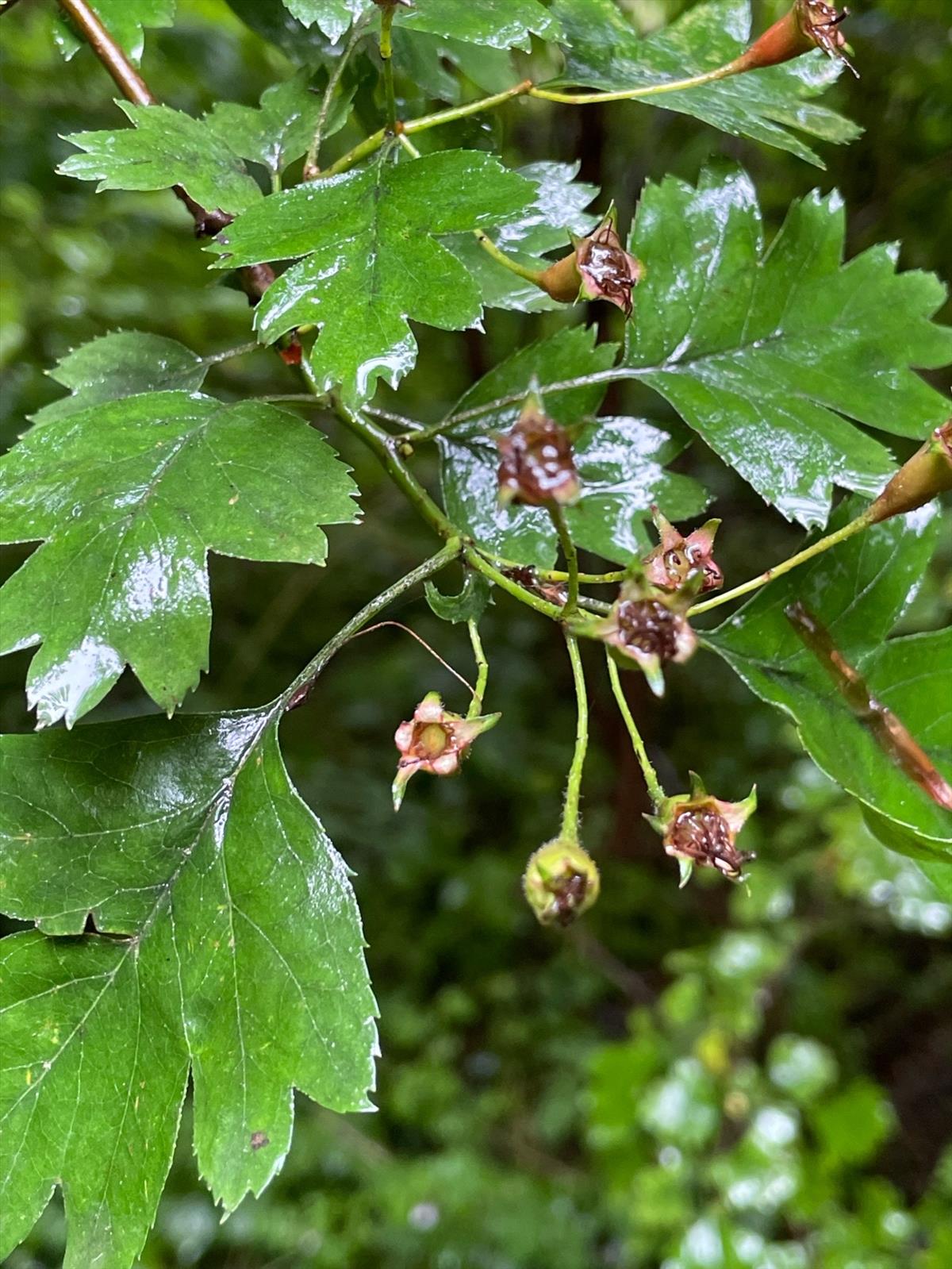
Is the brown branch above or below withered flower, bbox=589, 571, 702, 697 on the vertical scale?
above

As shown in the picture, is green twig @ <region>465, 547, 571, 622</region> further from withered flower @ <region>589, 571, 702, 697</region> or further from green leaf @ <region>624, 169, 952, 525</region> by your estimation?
green leaf @ <region>624, 169, 952, 525</region>

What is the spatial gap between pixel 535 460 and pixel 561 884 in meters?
0.20

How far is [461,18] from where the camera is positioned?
0.51 m

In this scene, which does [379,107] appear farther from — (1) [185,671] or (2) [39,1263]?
(2) [39,1263]

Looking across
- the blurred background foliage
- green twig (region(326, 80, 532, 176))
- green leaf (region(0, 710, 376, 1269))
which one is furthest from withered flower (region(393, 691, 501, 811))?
the blurred background foliage

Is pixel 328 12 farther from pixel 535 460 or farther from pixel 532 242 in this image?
pixel 535 460

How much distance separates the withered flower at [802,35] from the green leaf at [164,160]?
1.02ft

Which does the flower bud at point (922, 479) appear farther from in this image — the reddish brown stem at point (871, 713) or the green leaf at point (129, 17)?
the green leaf at point (129, 17)

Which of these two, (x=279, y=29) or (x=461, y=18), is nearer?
(x=461, y=18)

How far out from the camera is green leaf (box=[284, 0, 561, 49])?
0.49 meters

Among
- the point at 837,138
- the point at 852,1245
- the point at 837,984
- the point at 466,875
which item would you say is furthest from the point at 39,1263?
the point at 837,138

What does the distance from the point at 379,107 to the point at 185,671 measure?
1.59 ft

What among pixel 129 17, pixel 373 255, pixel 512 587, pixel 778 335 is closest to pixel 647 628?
pixel 512 587

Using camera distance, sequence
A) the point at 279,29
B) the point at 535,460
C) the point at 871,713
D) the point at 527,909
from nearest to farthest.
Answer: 1. the point at 535,460
2. the point at 871,713
3. the point at 279,29
4. the point at 527,909
